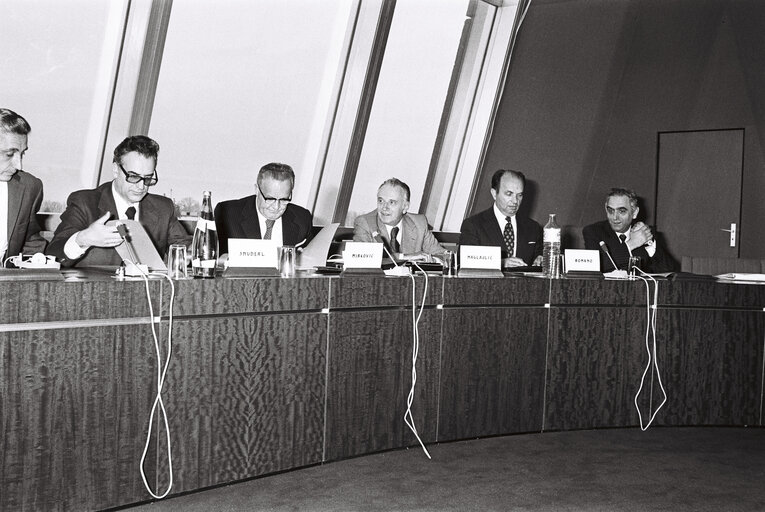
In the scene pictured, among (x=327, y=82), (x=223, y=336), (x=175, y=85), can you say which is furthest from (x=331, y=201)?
(x=223, y=336)

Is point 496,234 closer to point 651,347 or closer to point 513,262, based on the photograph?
point 513,262

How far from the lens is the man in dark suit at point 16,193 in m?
2.77

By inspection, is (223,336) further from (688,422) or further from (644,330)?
(688,422)

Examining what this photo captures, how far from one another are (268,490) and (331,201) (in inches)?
144

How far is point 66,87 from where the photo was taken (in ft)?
15.3

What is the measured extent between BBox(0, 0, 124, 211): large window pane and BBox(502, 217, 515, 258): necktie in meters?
2.43

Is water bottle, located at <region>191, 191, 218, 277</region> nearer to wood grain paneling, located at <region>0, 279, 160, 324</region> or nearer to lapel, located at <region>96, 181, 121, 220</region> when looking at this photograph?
wood grain paneling, located at <region>0, 279, 160, 324</region>

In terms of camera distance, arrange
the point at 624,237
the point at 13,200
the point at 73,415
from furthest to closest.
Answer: the point at 624,237 < the point at 13,200 < the point at 73,415

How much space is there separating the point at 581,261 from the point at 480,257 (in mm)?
598

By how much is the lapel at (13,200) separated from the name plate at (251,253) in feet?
2.82

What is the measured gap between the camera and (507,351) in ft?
12.1

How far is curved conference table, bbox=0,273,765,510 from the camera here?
7.30 ft

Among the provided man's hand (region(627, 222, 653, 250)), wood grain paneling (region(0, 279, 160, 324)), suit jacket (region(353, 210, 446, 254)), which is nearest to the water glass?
wood grain paneling (region(0, 279, 160, 324))

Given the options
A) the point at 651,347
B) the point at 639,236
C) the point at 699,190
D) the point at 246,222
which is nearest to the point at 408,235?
the point at 246,222
